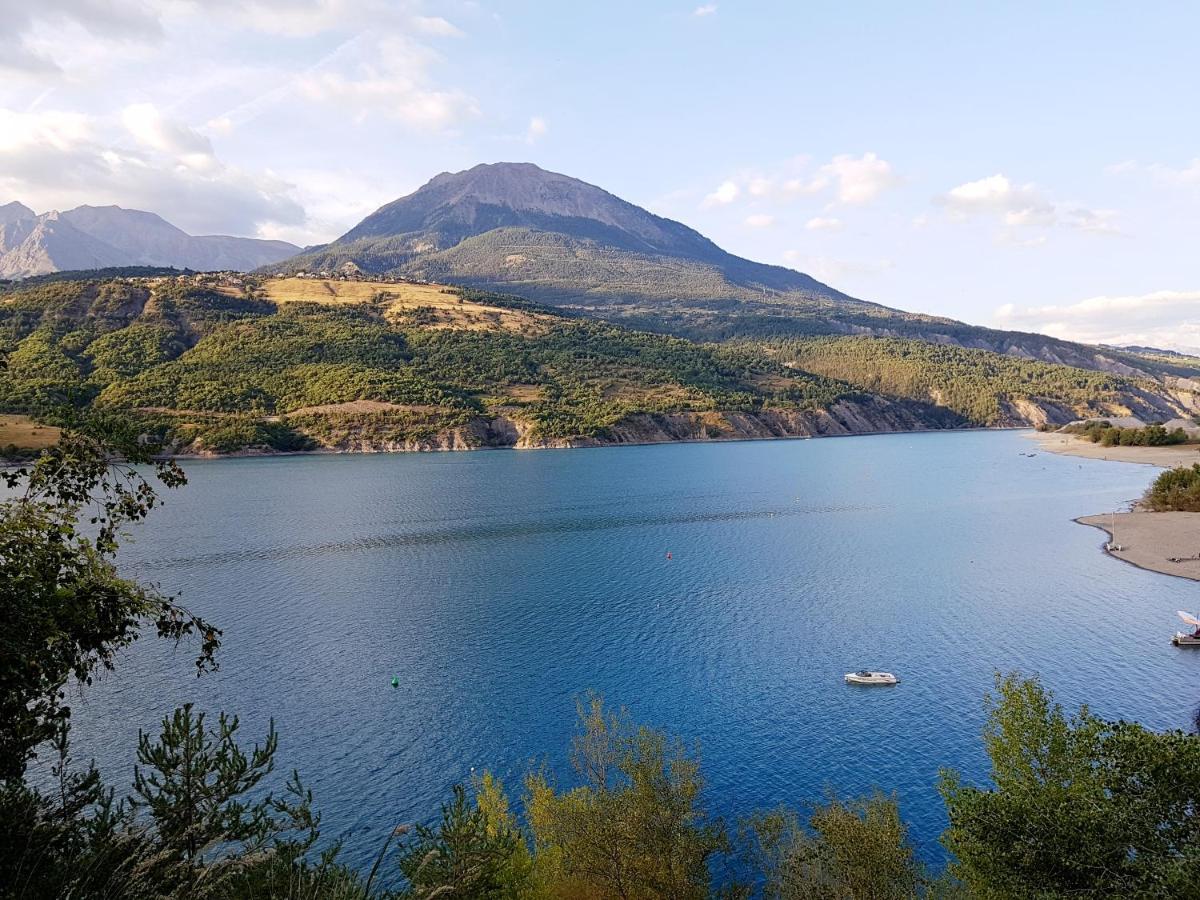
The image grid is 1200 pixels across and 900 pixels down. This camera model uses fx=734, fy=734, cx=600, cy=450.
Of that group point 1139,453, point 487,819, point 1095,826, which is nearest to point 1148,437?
point 1139,453

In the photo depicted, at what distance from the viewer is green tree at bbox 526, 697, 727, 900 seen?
23.7 m

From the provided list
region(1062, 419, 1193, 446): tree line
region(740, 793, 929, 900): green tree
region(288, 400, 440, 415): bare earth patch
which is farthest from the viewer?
region(288, 400, 440, 415): bare earth patch

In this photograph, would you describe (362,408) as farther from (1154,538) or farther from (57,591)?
(57,591)

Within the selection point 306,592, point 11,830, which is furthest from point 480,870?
point 306,592

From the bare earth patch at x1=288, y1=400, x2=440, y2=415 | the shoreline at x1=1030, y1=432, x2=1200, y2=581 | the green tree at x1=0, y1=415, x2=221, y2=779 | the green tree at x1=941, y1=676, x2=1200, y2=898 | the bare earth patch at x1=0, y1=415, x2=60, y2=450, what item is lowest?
the bare earth patch at x1=0, y1=415, x2=60, y2=450

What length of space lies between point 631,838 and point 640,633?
3141 cm

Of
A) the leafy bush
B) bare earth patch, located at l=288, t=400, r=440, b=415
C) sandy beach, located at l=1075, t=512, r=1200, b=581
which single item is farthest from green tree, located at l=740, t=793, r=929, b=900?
bare earth patch, located at l=288, t=400, r=440, b=415

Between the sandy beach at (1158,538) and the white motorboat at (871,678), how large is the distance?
140ft

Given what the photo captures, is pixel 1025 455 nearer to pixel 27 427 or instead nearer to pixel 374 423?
pixel 374 423

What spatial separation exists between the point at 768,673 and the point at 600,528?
48.9 metres

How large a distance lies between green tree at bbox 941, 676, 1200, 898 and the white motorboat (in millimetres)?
24045

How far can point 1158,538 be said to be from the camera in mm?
82625

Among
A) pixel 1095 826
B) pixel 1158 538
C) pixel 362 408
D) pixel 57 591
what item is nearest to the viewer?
pixel 57 591

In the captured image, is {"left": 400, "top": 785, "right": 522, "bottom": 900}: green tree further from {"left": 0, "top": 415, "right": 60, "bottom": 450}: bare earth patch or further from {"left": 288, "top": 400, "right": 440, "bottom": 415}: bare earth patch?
{"left": 288, "top": 400, "right": 440, "bottom": 415}: bare earth patch
